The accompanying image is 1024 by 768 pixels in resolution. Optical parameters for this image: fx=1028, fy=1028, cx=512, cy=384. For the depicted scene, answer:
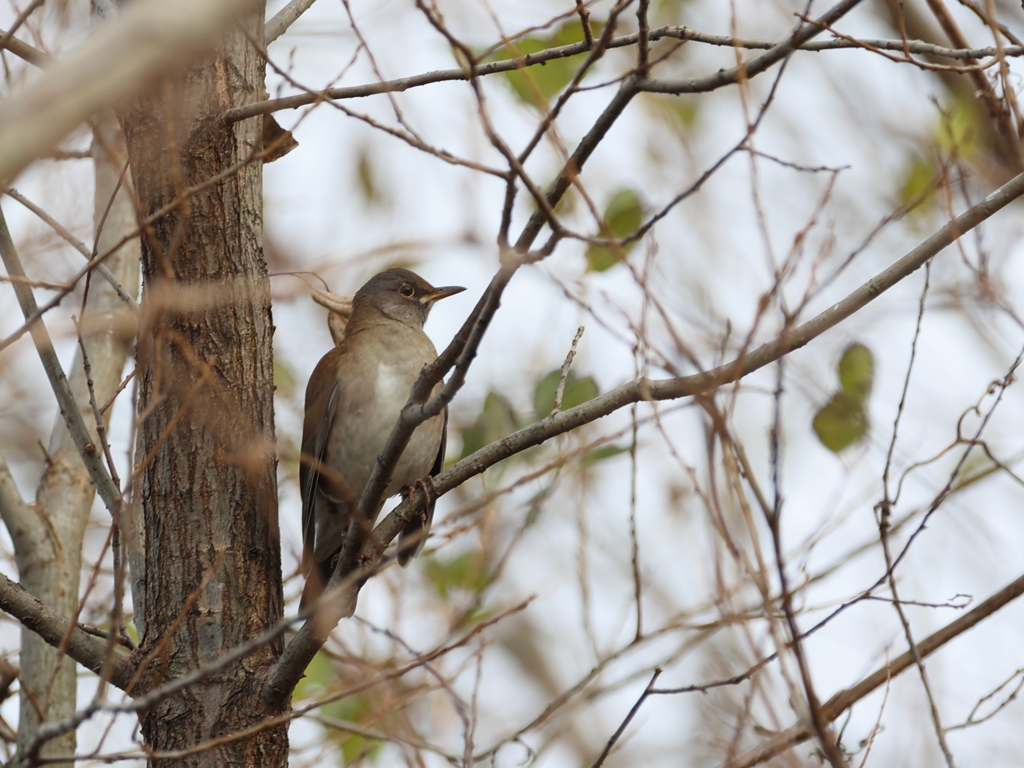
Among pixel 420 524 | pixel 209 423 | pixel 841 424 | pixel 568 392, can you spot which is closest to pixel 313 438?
pixel 420 524

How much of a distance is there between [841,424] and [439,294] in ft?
10.3

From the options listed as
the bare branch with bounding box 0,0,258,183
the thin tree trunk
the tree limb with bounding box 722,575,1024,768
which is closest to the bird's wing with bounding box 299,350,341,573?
the thin tree trunk

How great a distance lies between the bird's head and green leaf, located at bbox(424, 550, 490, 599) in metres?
1.66

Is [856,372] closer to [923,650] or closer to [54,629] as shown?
[923,650]

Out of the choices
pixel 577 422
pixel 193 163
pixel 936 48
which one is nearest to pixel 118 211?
pixel 193 163

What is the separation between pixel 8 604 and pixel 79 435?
0.69m

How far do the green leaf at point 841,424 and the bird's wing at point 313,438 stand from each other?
2.90 m

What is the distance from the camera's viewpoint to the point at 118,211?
20.3 ft

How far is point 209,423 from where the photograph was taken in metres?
4.28

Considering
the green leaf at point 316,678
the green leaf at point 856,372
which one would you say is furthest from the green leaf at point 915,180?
the green leaf at point 316,678

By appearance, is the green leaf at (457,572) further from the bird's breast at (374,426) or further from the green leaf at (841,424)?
the green leaf at (841,424)

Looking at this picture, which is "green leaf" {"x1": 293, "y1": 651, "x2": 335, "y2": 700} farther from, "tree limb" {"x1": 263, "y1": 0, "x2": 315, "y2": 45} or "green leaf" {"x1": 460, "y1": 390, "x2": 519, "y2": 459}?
"tree limb" {"x1": 263, "y1": 0, "x2": 315, "y2": 45}

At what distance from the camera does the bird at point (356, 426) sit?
20.4 feet

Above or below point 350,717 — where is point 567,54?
above
